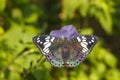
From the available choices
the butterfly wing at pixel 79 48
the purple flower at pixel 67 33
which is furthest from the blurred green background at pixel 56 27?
the butterfly wing at pixel 79 48

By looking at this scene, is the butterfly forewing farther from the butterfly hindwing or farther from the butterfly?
the butterfly hindwing

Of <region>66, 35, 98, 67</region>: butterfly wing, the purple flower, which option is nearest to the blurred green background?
the purple flower

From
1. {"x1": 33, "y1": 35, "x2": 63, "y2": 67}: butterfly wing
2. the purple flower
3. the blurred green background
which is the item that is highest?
{"x1": 33, "y1": 35, "x2": 63, "y2": 67}: butterfly wing

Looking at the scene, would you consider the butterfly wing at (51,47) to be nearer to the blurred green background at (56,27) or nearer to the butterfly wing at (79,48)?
the butterfly wing at (79,48)

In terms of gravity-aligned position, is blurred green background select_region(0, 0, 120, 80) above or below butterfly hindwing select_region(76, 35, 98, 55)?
below

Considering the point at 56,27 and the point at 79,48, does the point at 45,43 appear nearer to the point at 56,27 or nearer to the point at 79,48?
the point at 79,48

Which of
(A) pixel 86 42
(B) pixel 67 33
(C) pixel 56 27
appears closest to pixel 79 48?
(A) pixel 86 42

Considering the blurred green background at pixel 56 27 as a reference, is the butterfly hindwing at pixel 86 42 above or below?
above

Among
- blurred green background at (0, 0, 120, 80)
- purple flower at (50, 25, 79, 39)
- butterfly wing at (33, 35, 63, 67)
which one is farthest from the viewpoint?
blurred green background at (0, 0, 120, 80)
